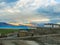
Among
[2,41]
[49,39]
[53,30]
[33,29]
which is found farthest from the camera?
[33,29]

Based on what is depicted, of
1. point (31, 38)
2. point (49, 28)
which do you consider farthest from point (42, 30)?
point (31, 38)

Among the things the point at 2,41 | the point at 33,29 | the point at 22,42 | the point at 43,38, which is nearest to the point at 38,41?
the point at 43,38

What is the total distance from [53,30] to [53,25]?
0.43 metres

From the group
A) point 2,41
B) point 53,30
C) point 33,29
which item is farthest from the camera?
point 33,29

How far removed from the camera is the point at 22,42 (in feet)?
18.0

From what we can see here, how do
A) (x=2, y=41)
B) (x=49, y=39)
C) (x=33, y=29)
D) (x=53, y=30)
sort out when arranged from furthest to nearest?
(x=33, y=29) < (x=53, y=30) < (x=49, y=39) < (x=2, y=41)

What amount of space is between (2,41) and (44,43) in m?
1.39

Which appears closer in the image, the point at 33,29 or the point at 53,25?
the point at 53,25

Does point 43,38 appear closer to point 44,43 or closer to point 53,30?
point 44,43

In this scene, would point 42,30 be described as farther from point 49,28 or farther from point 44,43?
point 44,43

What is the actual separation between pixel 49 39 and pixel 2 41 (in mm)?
1625

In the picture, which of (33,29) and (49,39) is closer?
(49,39)

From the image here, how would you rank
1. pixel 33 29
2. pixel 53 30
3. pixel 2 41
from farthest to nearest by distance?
pixel 33 29 < pixel 53 30 < pixel 2 41

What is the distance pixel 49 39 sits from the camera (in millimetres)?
5742
